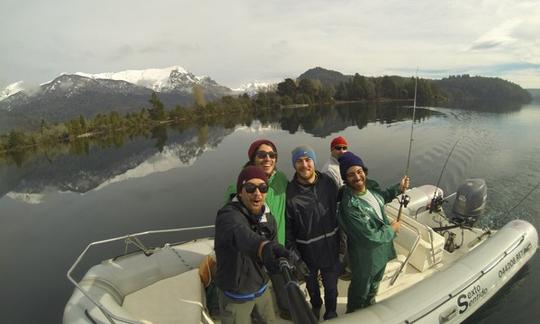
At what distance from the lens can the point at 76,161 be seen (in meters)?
25.8

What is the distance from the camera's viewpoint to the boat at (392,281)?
339 cm

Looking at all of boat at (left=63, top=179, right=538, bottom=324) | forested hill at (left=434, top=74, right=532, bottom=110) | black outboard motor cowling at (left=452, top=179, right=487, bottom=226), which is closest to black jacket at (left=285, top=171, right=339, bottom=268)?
boat at (left=63, top=179, right=538, bottom=324)

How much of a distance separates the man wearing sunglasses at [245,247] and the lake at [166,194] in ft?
7.25

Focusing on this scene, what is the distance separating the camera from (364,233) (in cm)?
305

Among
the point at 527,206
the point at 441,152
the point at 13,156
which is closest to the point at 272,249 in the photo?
the point at 527,206

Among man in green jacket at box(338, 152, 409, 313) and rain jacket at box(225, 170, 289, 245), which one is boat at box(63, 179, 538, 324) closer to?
man in green jacket at box(338, 152, 409, 313)

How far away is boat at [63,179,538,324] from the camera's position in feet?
11.1

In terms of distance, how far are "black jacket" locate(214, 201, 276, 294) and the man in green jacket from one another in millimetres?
951

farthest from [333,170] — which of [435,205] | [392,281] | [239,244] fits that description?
[435,205]

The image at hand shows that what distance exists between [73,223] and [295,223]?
431 inches

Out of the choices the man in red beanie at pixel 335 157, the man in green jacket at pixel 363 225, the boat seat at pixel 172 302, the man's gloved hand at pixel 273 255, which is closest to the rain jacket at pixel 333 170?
the man in red beanie at pixel 335 157

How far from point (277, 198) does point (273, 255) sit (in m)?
1.22

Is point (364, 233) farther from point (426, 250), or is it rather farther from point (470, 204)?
point (470, 204)

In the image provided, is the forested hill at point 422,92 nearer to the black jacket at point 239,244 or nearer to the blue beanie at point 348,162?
the blue beanie at point 348,162
